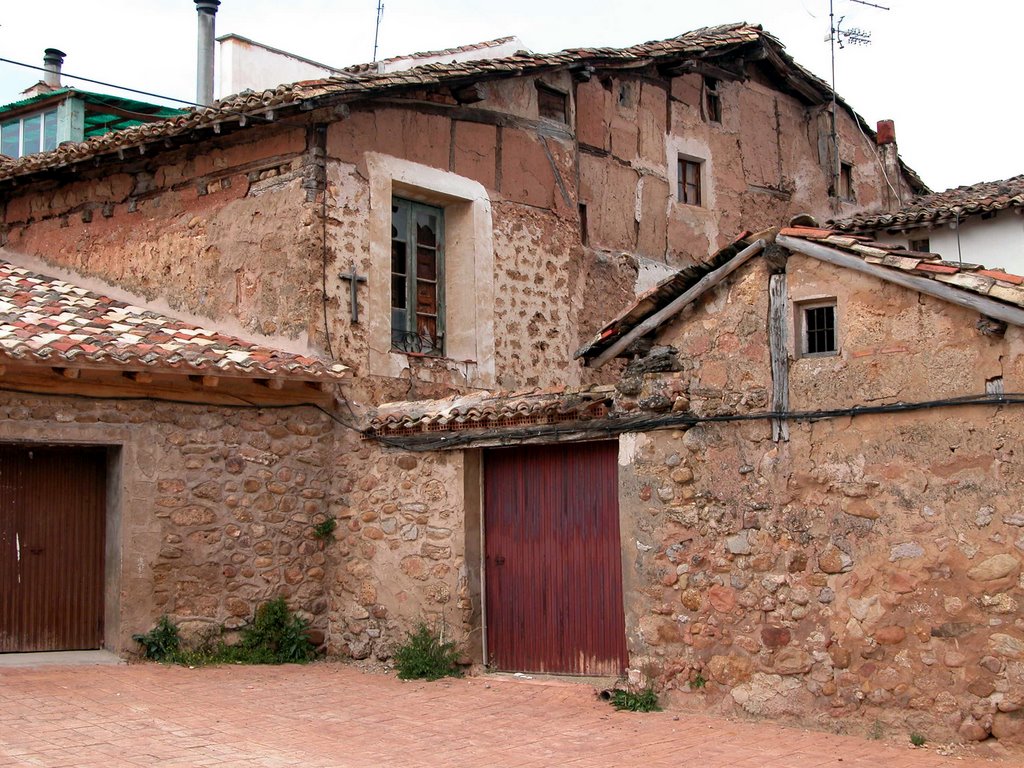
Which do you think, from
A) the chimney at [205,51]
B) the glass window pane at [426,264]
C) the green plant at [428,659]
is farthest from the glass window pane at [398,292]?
the chimney at [205,51]

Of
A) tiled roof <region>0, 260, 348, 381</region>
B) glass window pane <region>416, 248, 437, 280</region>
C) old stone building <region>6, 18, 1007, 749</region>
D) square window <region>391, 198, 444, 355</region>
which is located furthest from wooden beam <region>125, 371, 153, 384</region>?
glass window pane <region>416, 248, 437, 280</region>

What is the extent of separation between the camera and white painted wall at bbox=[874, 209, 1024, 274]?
13.7 metres

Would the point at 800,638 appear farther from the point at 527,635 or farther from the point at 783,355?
the point at 527,635

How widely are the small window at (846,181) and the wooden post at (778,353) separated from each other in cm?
936

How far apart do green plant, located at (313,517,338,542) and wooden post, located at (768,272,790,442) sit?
462 cm

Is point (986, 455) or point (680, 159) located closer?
point (986, 455)

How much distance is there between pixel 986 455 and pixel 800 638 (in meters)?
1.66

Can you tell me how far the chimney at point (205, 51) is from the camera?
15.9 meters

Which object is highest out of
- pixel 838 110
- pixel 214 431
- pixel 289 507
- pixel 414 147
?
pixel 838 110

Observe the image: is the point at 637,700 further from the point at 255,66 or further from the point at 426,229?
the point at 255,66

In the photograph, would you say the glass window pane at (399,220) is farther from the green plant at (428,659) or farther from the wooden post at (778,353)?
the wooden post at (778,353)

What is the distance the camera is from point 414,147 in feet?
37.9

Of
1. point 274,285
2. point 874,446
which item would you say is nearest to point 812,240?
point 874,446

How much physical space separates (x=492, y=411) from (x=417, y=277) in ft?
9.34
